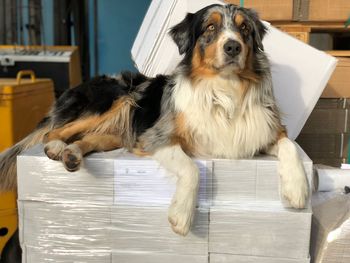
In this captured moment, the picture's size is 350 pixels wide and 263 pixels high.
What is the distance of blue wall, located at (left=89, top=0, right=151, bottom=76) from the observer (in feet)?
16.7

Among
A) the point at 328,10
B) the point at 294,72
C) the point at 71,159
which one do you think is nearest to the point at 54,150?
the point at 71,159

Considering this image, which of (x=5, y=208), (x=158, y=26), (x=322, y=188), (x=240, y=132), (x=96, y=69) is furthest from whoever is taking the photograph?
(x=96, y=69)

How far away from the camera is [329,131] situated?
2.76 m

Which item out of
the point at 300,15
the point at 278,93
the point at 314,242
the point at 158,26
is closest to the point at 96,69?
the point at 158,26

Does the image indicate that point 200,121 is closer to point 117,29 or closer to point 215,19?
point 215,19

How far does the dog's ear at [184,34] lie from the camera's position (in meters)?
1.95

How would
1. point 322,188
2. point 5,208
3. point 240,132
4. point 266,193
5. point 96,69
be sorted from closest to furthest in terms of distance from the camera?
point 266,193, point 240,132, point 322,188, point 5,208, point 96,69

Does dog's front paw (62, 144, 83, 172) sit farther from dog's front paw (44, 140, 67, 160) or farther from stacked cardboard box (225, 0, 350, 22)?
stacked cardboard box (225, 0, 350, 22)

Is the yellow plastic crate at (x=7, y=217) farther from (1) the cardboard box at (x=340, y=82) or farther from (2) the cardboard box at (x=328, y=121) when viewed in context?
(1) the cardboard box at (x=340, y=82)

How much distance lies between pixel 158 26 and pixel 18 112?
99cm

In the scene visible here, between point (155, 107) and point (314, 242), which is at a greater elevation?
point (155, 107)

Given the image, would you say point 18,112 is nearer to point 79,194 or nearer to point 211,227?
point 79,194

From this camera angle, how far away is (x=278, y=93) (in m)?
2.29

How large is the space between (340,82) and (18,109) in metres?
1.99
